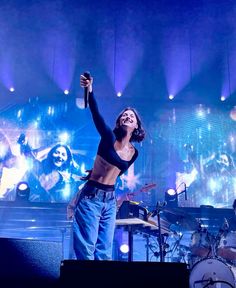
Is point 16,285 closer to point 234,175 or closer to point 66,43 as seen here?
point 66,43

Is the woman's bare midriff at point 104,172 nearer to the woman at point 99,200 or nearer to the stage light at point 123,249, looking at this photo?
the woman at point 99,200

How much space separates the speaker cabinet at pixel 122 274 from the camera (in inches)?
61.1

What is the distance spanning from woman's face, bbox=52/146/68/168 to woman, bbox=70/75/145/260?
25.2 ft

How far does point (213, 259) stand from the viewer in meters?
4.49

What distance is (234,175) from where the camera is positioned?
1082 cm

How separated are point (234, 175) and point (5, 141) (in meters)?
7.55

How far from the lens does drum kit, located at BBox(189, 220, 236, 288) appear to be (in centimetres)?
436

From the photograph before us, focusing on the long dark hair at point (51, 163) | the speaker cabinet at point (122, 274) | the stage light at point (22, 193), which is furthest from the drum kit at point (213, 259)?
the long dark hair at point (51, 163)

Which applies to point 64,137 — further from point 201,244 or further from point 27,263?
point 27,263

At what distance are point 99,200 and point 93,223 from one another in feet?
0.70

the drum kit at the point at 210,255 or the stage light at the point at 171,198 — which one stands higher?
the stage light at the point at 171,198

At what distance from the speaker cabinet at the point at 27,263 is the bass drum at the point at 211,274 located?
3255 millimetres

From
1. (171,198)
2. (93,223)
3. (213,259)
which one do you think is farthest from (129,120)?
(171,198)

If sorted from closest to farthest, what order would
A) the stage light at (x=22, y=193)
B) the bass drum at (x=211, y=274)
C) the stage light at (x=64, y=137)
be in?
1. the bass drum at (x=211, y=274)
2. the stage light at (x=22, y=193)
3. the stage light at (x=64, y=137)
